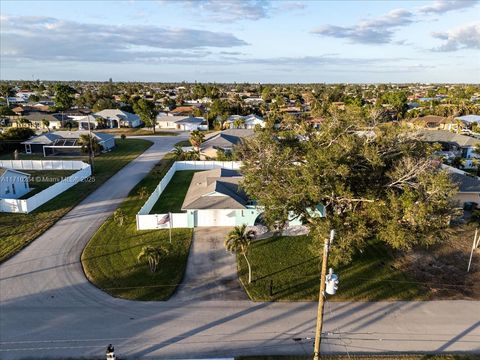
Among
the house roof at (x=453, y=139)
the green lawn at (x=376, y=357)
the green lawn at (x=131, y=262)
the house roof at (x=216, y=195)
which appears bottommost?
the green lawn at (x=376, y=357)

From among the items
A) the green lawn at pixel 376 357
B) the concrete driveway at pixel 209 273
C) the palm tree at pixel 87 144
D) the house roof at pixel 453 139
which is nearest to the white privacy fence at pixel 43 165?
the palm tree at pixel 87 144

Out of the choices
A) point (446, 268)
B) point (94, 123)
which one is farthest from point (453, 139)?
point (94, 123)

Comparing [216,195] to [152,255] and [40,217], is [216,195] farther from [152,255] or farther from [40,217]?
[40,217]

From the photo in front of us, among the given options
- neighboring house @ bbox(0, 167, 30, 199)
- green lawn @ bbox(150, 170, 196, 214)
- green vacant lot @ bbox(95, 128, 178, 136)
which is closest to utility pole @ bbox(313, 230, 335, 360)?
green lawn @ bbox(150, 170, 196, 214)

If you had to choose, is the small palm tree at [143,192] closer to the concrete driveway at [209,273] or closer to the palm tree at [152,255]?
the concrete driveway at [209,273]

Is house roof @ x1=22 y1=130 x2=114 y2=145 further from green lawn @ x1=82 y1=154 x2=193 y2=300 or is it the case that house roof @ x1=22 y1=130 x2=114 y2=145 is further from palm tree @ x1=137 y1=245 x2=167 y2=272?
palm tree @ x1=137 y1=245 x2=167 y2=272
